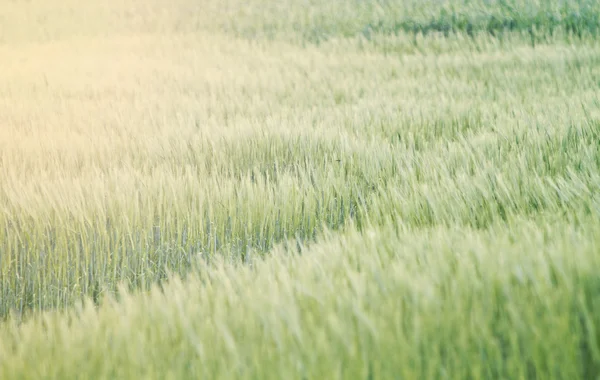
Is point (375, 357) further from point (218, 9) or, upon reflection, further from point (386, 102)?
point (218, 9)

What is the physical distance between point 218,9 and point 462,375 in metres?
5.21

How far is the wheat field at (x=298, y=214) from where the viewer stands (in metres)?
0.68

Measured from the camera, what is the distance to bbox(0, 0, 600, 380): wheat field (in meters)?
0.68

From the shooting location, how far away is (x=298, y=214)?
1489 mm

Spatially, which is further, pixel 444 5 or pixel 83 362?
pixel 444 5

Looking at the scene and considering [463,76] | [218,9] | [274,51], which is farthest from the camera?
[218,9]

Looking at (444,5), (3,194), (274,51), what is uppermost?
(444,5)

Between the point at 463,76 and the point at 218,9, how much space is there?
2999 mm

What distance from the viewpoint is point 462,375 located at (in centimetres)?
61

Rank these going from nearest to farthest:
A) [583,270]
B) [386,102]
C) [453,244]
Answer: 1. [583,270]
2. [453,244]
3. [386,102]

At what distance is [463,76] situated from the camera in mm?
3152

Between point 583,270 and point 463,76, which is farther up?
point 463,76

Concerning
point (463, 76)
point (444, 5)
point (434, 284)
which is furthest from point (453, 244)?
point (444, 5)

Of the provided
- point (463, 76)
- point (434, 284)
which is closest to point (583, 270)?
point (434, 284)
